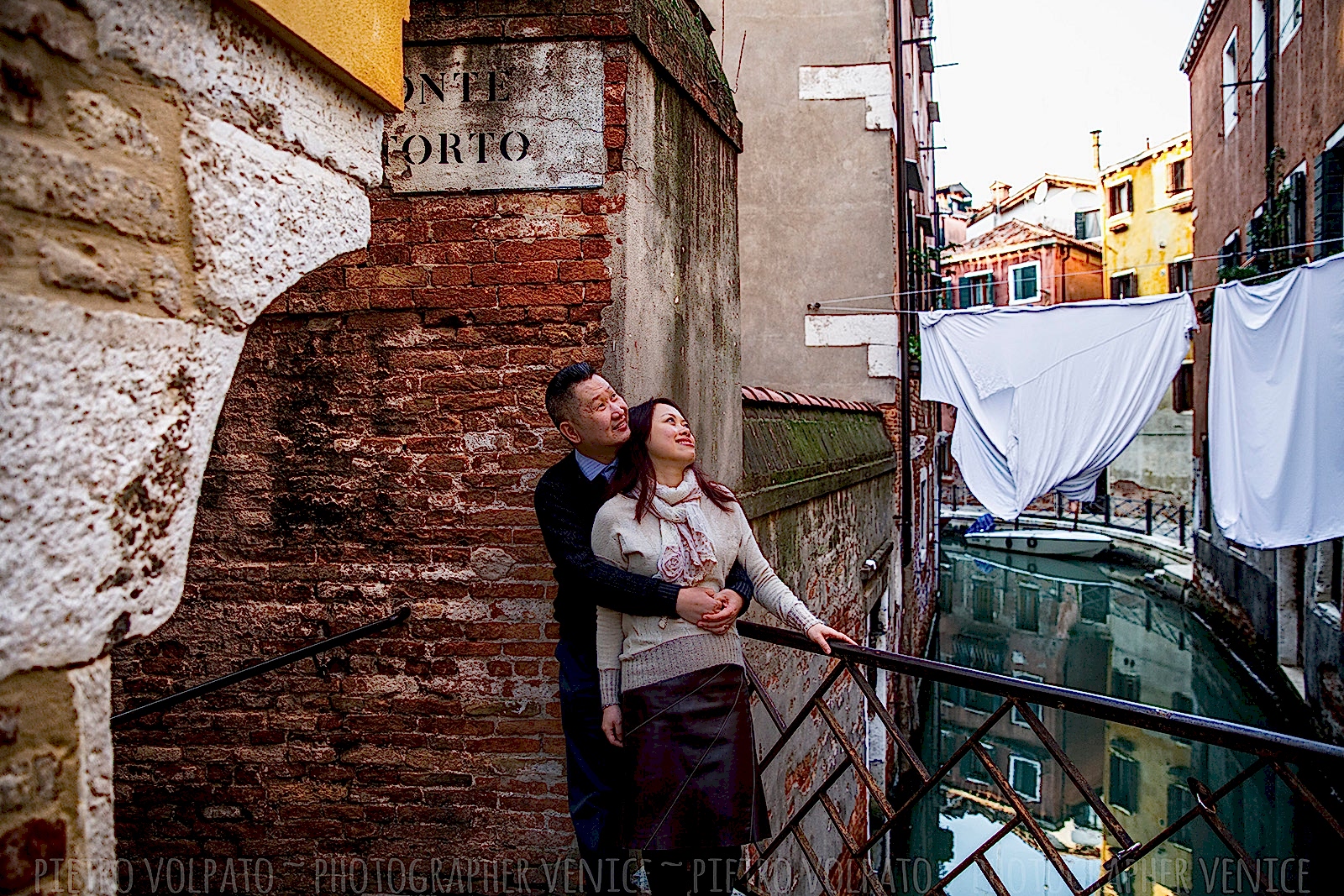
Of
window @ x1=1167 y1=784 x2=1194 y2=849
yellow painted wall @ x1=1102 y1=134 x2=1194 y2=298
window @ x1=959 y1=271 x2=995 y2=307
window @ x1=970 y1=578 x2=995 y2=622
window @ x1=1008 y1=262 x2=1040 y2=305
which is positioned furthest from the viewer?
window @ x1=959 y1=271 x2=995 y2=307

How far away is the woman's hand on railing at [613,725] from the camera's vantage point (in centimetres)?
258

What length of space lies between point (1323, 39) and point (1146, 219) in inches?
824

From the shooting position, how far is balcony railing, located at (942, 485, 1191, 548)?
→ 26641 mm

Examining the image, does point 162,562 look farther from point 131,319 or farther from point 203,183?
point 203,183

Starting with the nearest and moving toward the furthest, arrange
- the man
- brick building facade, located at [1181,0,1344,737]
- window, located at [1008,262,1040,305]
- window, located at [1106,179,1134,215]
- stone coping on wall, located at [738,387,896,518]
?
the man → stone coping on wall, located at [738,387,896,518] → brick building facade, located at [1181,0,1344,737] → window, located at [1106,179,1134,215] → window, located at [1008,262,1040,305]

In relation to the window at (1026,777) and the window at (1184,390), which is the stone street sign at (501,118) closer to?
the window at (1026,777)

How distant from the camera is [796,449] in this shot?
572 cm

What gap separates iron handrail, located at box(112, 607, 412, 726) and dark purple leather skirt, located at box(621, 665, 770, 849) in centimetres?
124

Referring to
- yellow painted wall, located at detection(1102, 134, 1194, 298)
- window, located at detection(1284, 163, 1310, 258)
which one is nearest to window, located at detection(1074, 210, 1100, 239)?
yellow painted wall, located at detection(1102, 134, 1194, 298)

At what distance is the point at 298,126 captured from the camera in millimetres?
1662

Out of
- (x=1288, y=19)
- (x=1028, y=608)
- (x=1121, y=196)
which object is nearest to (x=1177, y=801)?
(x=1288, y=19)

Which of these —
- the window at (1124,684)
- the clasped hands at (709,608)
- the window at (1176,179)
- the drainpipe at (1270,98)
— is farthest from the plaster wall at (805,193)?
the window at (1176,179)

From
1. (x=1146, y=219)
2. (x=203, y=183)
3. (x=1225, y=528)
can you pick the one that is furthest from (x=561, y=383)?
(x=1146, y=219)

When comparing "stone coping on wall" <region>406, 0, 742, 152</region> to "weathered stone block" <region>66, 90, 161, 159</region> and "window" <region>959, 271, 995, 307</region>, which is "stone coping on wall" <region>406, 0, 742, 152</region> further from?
"window" <region>959, 271, 995, 307</region>
